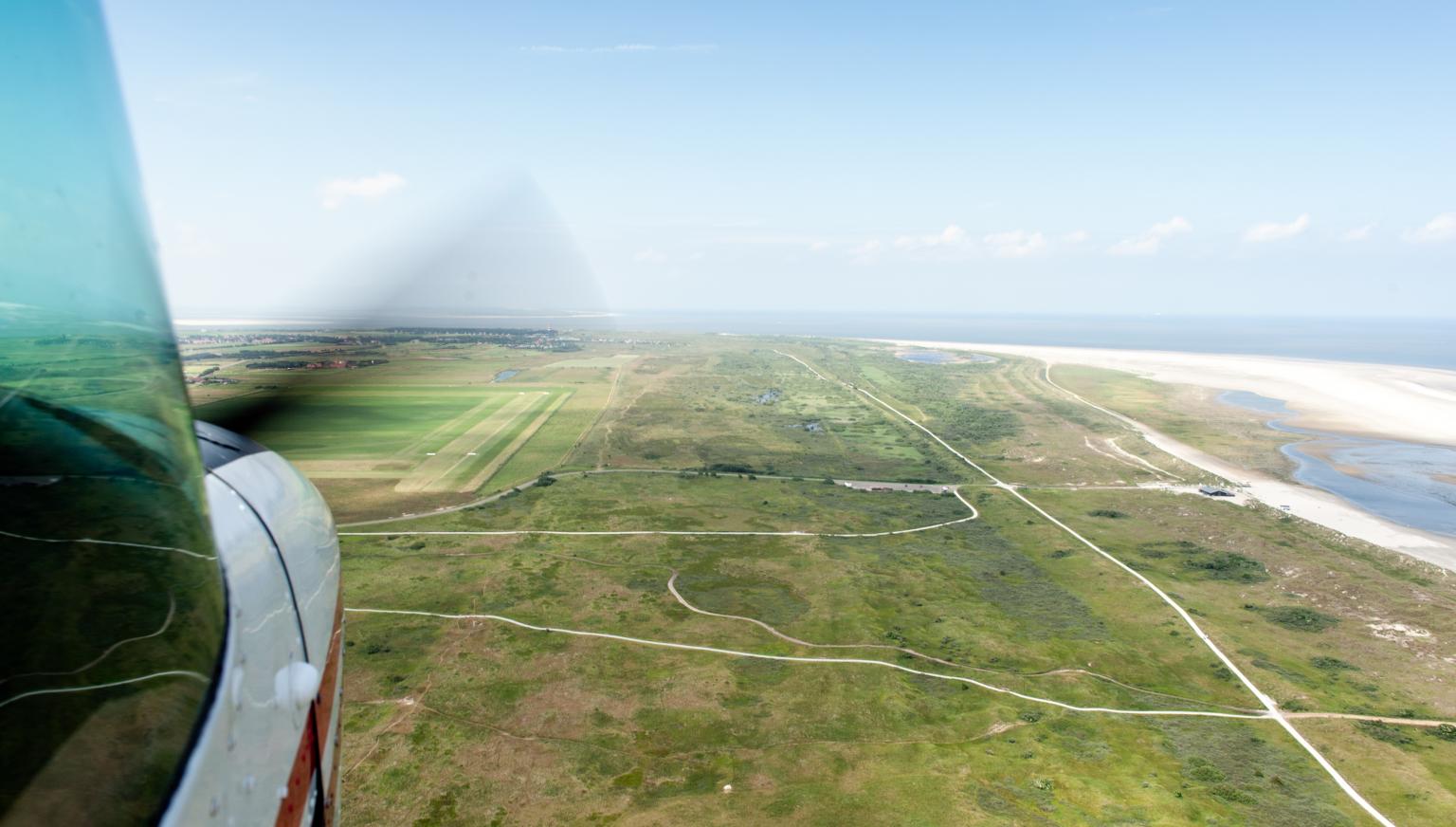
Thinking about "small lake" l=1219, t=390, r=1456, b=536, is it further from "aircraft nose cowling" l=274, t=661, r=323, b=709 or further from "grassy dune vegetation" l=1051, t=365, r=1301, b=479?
"aircraft nose cowling" l=274, t=661, r=323, b=709

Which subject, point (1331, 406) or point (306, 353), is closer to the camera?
point (306, 353)

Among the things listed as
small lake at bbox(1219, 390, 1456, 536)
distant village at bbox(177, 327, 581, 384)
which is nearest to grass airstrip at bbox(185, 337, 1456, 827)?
distant village at bbox(177, 327, 581, 384)

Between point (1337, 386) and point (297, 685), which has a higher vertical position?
point (297, 685)

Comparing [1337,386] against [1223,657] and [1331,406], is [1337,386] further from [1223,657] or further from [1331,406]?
[1223,657]

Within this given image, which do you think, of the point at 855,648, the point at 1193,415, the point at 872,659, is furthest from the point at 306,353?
the point at 1193,415

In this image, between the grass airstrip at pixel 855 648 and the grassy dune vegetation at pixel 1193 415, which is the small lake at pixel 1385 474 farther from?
the grass airstrip at pixel 855 648

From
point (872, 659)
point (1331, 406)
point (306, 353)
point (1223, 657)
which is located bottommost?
point (1223, 657)

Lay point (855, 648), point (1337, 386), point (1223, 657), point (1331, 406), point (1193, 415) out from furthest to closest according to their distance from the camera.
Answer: point (1337, 386), point (1331, 406), point (1193, 415), point (1223, 657), point (855, 648)
